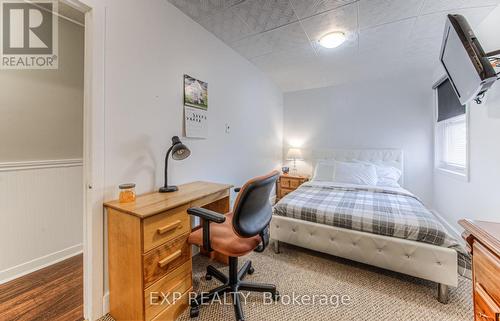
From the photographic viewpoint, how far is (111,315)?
1394 mm

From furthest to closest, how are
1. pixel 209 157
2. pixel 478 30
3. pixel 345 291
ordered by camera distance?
pixel 209 157
pixel 478 30
pixel 345 291

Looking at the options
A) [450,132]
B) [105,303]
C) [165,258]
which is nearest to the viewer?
[165,258]

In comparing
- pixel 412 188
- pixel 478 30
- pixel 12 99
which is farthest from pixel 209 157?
pixel 412 188

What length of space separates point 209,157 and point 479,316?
225cm

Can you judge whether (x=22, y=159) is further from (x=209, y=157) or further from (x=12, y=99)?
(x=209, y=157)

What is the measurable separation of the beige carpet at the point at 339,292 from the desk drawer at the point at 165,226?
1.97ft

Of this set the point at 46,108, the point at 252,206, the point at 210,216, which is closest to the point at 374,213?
the point at 252,206

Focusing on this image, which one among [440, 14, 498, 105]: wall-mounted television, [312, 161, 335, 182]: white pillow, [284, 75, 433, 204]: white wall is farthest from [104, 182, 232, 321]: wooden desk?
[284, 75, 433, 204]: white wall

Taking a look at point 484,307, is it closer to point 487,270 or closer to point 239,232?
point 487,270

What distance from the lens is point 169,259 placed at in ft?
4.32

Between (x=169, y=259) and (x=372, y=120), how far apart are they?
3941 millimetres

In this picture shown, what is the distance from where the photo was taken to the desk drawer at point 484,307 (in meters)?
0.69

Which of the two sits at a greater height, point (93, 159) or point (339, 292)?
point (93, 159)

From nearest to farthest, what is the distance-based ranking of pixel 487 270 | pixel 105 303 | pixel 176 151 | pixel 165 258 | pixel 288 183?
pixel 487 270 → pixel 165 258 → pixel 105 303 → pixel 176 151 → pixel 288 183
